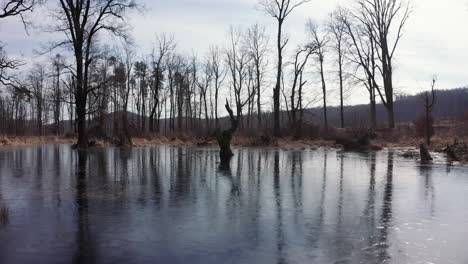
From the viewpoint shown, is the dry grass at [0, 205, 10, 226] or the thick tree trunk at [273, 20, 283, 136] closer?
the dry grass at [0, 205, 10, 226]

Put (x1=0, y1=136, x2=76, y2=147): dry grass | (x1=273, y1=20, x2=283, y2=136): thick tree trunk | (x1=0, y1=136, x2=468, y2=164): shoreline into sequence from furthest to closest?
(x1=273, y1=20, x2=283, y2=136): thick tree trunk < (x1=0, y1=136, x2=76, y2=147): dry grass < (x1=0, y1=136, x2=468, y2=164): shoreline

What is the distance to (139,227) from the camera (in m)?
7.17

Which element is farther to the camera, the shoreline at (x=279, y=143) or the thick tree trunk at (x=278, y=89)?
the thick tree trunk at (x=278, y=89)

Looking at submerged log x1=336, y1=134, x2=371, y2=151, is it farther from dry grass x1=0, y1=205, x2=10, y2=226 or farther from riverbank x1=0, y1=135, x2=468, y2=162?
dry grass x1=0, y1=205, x2=10, y2=226

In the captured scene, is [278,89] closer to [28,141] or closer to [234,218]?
[28,141]

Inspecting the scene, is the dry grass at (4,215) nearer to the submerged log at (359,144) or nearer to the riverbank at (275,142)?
the riverbank at (275,142)

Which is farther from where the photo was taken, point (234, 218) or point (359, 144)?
point (359, 144)

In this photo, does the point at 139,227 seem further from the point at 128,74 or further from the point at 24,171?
the point at 128,74

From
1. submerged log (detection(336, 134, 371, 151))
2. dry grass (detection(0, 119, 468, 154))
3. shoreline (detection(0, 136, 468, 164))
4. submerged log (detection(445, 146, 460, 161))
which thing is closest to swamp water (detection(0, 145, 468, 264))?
submerged log (detection(445, 146, 460, 161))

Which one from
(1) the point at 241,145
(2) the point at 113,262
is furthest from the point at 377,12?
(2) the point at 113,262

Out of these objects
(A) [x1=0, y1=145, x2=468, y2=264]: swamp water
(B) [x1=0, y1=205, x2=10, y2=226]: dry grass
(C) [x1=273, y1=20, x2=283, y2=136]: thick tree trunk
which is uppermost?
(C) [x1=273, y1=20, x2=283, y2=136]: thick tree trunk

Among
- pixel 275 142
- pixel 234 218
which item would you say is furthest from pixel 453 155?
pixel 234 218

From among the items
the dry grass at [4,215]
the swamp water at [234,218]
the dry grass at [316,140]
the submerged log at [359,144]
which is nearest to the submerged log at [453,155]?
the dry grass at [316,140]

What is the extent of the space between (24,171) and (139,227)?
1039 centimetres
